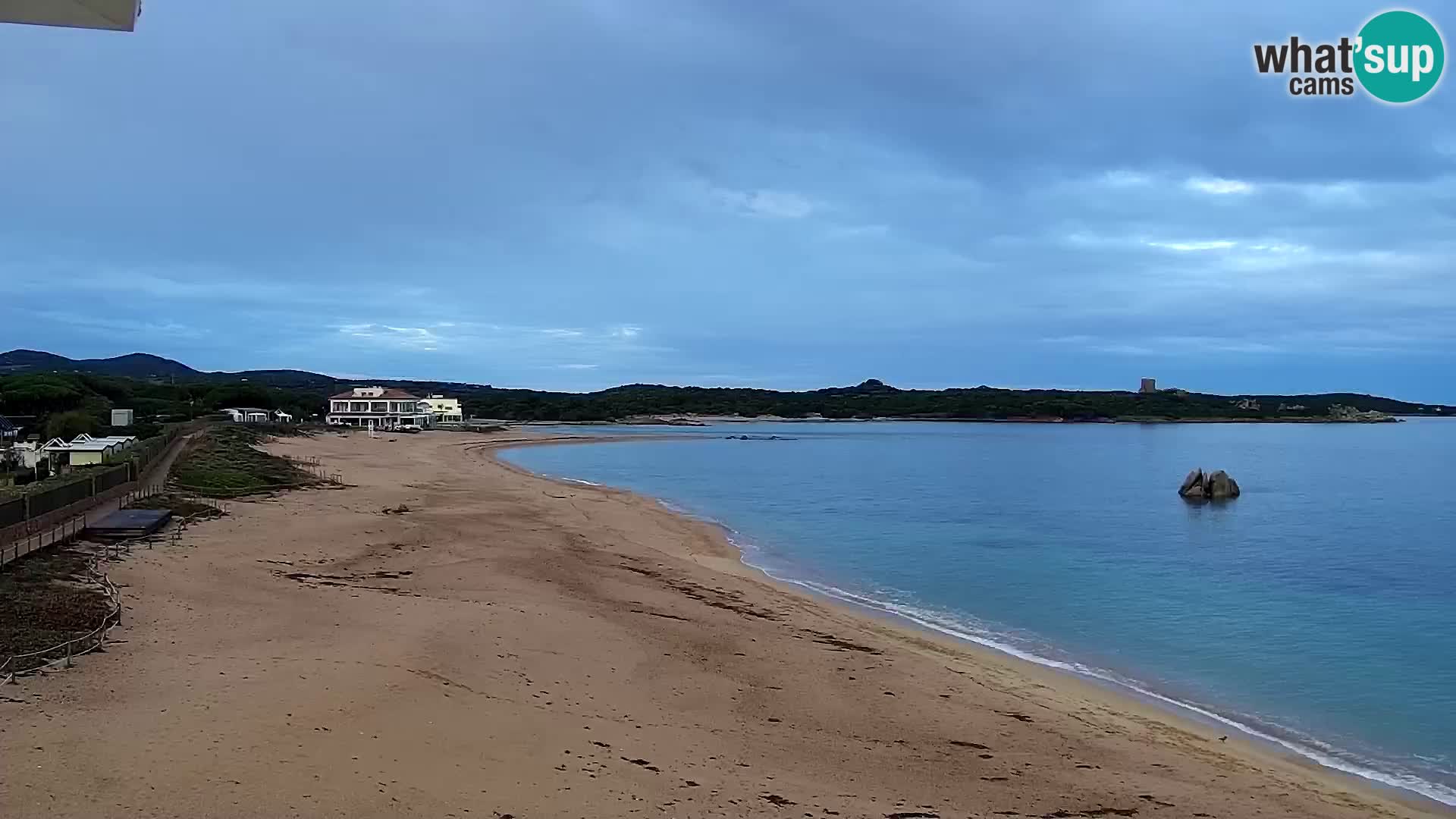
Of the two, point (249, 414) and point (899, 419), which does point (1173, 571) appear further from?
point (899, 419)

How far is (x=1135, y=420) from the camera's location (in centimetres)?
15450

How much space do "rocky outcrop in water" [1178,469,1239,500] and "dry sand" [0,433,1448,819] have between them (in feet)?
99.0

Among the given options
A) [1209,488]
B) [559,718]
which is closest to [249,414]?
[1209,488]

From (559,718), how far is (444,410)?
108 metres

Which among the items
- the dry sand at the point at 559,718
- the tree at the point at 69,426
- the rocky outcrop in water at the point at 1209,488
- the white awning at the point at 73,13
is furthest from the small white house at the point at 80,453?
the rocky outcrop in water at the point at 1209,488

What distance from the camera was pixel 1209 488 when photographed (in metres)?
39.8

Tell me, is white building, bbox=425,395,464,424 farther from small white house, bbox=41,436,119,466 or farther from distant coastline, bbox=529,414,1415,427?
small white house, bbox=41,436,119,466

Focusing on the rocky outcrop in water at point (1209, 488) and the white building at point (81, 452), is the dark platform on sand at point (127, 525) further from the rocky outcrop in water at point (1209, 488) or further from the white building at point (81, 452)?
the rocky outcrop in water at point (1209, 488)

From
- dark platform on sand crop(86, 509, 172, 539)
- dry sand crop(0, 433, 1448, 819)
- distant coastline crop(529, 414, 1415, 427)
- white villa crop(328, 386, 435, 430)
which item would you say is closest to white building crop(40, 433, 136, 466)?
dark platform on sand crop(86, 509, 172, 539)

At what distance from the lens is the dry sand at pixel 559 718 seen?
6.73 metres

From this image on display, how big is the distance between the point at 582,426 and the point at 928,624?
117283 mm

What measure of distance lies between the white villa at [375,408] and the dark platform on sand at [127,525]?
80.7 metres

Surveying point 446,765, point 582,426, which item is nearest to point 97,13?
point 446,765

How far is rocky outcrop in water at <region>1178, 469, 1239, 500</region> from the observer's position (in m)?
39.4
